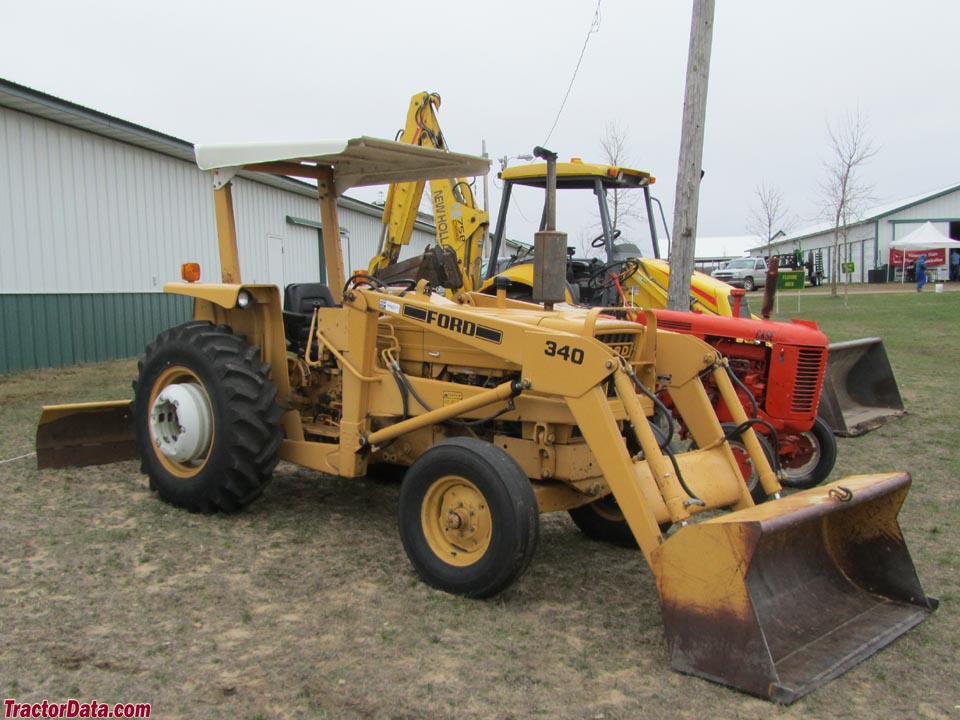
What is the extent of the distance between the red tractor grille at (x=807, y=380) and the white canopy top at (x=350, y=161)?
2.69m

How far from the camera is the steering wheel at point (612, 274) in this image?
335 inches

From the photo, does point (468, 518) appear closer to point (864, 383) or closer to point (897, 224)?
point (864, 383)

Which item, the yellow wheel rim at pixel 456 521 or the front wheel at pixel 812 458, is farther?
the front wheel at pixel 812 458

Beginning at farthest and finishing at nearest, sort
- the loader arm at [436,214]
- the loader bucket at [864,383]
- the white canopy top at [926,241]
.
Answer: the white canopy top at [926,241] < the loader bucket at [864,383] < the loader arm at [436,214]

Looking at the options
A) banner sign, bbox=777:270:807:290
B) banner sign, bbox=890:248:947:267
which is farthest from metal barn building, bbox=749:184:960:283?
banner sign, bbox=777:270:807:290

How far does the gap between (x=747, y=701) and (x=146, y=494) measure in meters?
4.14

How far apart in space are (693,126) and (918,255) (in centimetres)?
4005

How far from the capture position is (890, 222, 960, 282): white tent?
41969 mm

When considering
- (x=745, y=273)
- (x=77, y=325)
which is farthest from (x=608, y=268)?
(x=745, y=273)

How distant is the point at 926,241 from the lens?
4228cm

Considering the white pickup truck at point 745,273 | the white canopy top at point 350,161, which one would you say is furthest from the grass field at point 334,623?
the white pickup truck at point 745,273

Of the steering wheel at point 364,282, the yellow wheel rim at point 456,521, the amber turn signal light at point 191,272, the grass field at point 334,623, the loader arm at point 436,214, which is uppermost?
the loader arm at point 436,214

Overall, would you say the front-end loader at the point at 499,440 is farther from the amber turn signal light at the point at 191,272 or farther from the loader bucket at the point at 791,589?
the amber turn signal light at the point at 191,272

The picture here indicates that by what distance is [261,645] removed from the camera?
11.8 ft
